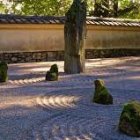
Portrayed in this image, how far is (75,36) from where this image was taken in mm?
14109

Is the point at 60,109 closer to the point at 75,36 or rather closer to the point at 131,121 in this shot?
the point at 131,121

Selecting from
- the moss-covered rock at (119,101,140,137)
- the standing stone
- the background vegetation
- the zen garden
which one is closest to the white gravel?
the zen garden

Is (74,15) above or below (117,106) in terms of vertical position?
above

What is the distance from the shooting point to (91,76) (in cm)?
1340

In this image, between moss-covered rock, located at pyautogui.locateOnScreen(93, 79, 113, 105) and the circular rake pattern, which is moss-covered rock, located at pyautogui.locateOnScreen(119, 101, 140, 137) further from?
moss-covered rock, located at pyautogui.locateOnScreen(93, 79, 113, 105)

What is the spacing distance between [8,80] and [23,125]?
5.70 metres

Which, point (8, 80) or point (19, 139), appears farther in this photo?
point (8, 80)

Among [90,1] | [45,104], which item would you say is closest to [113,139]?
[45,104]

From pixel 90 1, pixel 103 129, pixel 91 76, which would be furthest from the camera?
pixel 90 1

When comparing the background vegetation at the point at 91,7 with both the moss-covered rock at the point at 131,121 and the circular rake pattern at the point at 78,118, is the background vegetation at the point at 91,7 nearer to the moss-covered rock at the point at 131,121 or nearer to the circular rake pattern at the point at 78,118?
the circular rake pattern at the point at 78,118

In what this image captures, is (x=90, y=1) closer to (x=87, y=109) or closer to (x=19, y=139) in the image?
(x=87, y=109)

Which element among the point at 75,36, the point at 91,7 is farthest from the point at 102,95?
the point at 91,7

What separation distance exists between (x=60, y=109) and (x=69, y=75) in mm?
5687

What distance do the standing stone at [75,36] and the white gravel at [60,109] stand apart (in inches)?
46.0
